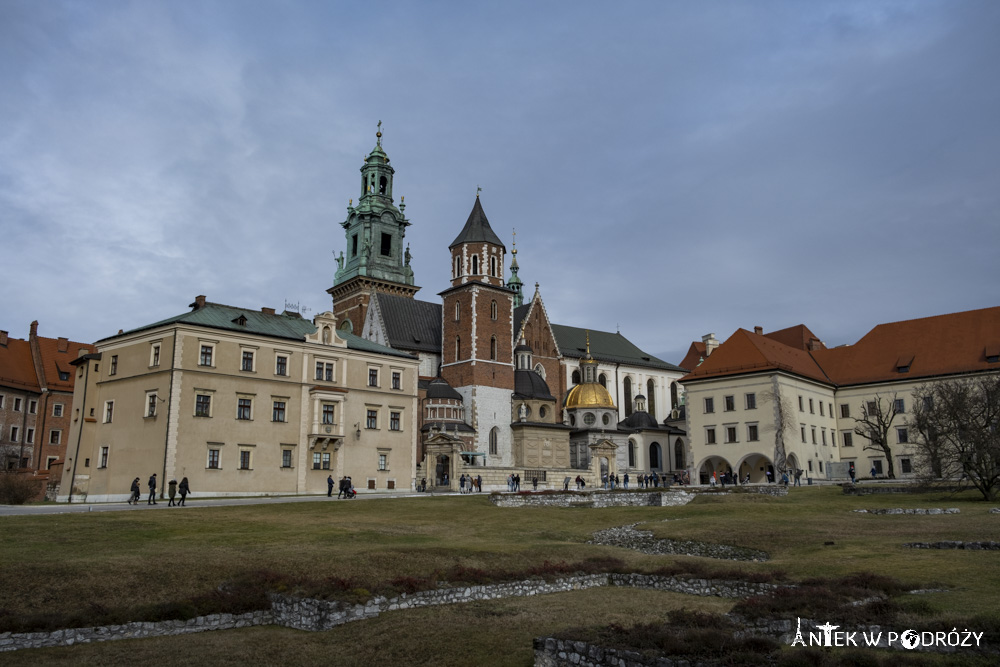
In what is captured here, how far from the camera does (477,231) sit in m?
80.9

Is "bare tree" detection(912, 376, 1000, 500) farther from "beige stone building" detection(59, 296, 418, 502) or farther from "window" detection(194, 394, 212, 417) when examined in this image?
"window" detection(194, 394, 212, 417)

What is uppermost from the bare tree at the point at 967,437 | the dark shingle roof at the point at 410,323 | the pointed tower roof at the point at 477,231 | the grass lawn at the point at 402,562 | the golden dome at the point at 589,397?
the pointed tower roof at the point at 477,231

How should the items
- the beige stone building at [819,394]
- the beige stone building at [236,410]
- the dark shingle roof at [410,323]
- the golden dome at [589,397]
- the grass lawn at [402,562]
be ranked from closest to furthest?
the grass lawn at [402,562] → the beige stone building at [236,410] → the beige stone building at [819,394] → the dark shingle roof at [410,323] → the golden dome at [589,397]

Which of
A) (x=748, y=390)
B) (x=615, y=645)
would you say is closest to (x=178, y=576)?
(x=615, y=645)

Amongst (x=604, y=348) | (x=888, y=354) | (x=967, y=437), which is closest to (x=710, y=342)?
(x=604, y=348)

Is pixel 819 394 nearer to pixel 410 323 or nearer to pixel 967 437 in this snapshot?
pixel 967 437

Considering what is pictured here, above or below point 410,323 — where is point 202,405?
below

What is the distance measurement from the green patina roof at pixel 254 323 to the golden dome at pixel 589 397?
30.3 meters

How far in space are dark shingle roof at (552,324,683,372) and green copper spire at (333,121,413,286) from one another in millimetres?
19667

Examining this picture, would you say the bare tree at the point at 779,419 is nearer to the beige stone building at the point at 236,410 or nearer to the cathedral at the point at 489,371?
the cathedral at the point at 489,371

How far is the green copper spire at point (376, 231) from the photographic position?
95125mm

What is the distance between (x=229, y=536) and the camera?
1028 inches

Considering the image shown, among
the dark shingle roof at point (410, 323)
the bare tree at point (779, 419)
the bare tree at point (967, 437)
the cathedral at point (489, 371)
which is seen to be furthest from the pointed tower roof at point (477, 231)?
the bare tree at point (967, 437)

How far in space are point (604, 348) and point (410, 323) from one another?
A: 28.8 metres
